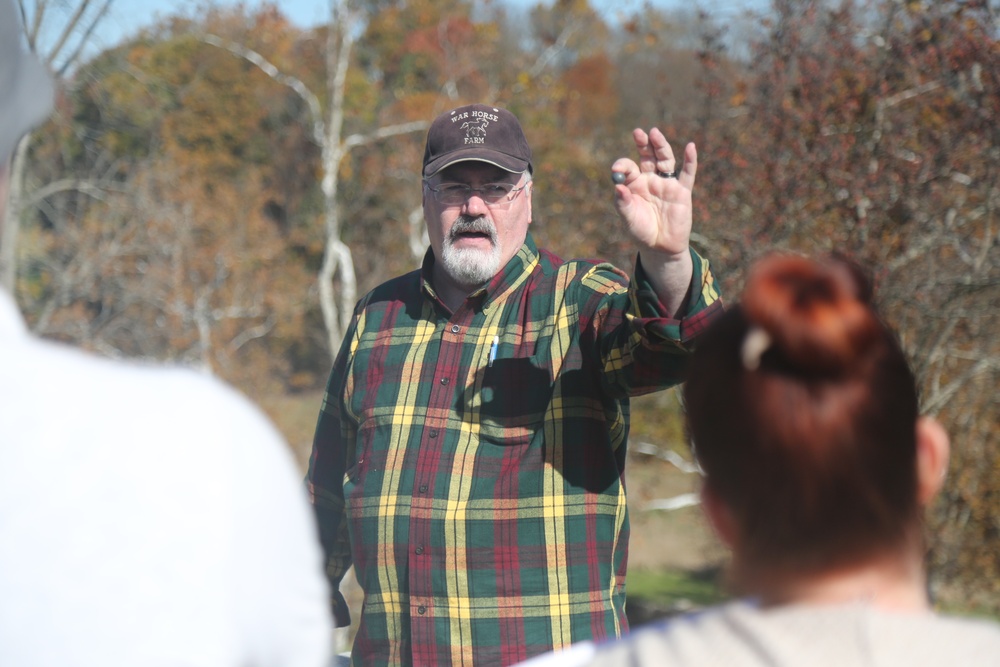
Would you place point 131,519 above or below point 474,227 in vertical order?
below

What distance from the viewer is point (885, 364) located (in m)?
1.12

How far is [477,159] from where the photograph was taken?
9.28 feet

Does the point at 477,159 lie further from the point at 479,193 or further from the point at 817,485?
the point at 817,485

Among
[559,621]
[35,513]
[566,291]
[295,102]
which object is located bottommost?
[559,621]

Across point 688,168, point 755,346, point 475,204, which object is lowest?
point 755,346

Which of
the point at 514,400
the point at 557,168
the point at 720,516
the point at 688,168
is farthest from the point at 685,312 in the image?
the point at 557,168

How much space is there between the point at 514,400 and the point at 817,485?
1.49 m

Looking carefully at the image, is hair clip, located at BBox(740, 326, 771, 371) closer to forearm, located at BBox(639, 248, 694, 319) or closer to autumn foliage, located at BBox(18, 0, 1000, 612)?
forearm, located at BBox(639, 248, 694, 319)

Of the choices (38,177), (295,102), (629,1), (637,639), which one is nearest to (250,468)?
(637,639)

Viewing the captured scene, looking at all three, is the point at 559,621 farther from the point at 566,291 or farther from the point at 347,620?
the point at 566,291

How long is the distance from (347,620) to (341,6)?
48.4 ft

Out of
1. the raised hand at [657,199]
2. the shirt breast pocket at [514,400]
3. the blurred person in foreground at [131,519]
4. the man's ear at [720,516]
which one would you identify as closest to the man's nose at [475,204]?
the shirt breast pocket at [514,400]

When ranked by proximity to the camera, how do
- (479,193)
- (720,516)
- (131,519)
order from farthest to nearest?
(479,193)
(720,516)
(131,519)

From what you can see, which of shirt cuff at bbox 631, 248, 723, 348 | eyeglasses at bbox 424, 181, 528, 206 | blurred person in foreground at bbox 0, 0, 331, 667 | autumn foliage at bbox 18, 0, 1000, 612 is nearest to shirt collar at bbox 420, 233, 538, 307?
eyeglasses at bbox 424, 181, 528, 206
